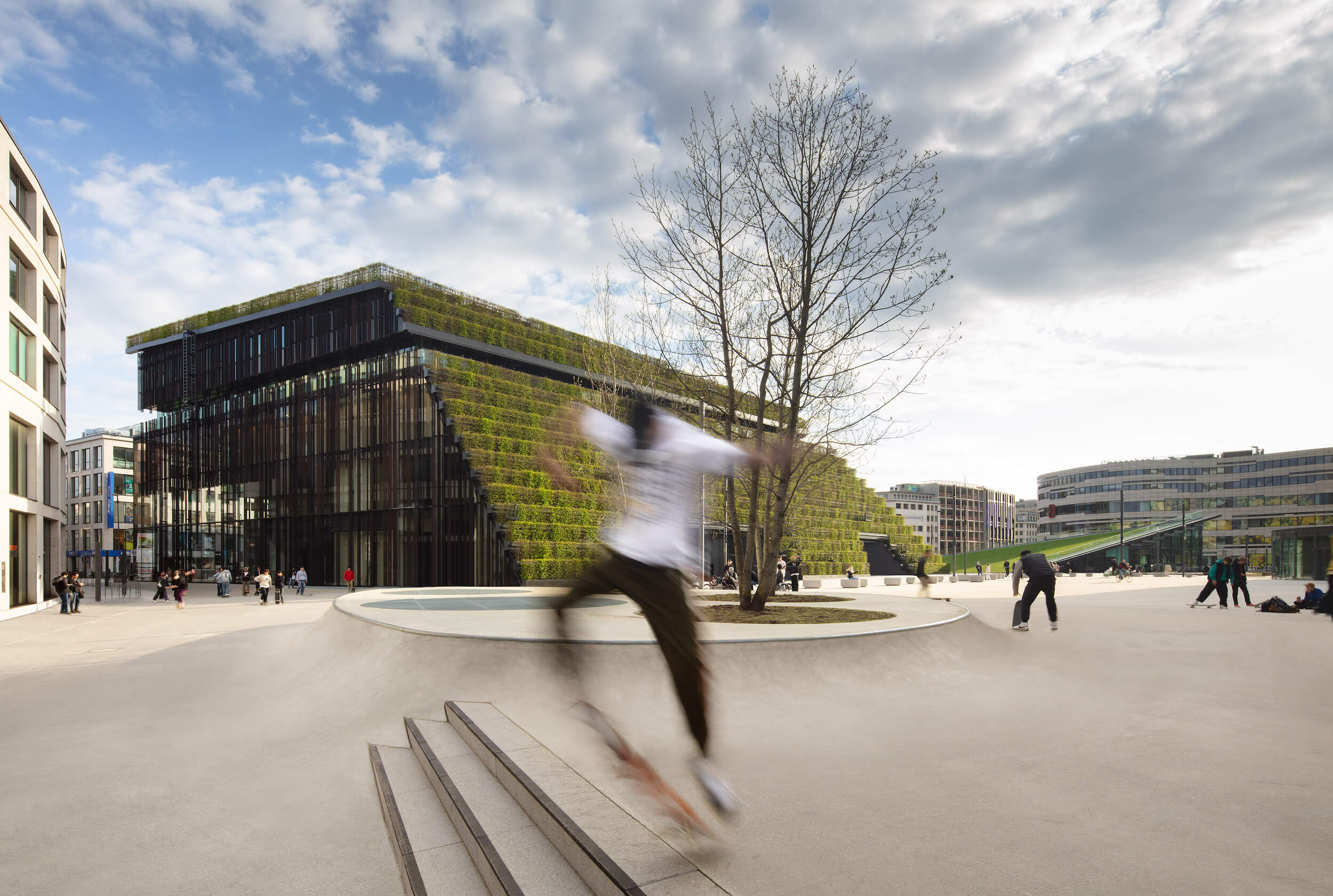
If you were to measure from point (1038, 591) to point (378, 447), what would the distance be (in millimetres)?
32398

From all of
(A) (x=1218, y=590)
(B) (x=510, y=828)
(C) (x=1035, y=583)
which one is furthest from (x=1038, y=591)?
(B) (x=510, y=828)

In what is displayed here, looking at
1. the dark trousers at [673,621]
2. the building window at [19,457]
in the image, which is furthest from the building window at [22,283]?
the dark trousers at [673,621]

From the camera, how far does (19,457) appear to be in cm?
2650

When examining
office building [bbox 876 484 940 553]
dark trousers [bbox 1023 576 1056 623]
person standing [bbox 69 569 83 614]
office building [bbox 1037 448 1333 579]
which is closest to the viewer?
dark trousers [bbox 1023 576 1056 623]

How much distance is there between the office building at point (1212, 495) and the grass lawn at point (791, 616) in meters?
70.5

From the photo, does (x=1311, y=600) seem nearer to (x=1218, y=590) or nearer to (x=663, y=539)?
(x=1218, y=590)

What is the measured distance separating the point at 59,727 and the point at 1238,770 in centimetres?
1065

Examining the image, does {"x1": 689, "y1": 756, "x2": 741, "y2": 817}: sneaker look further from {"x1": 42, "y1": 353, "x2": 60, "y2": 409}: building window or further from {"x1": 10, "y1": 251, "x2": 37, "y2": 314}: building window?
{"x1": 42, "y1": 353, "x2": 60, "y2": 409}: building window

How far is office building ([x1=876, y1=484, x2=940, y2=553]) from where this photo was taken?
163375mm

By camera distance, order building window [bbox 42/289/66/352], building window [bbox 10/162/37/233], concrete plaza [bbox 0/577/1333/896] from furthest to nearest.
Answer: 1. building window [bbox 42/289/66/352]
2. building window [bbox 10/162/37/233]
3. concrete plaza [bbox 0/577/1333/896]

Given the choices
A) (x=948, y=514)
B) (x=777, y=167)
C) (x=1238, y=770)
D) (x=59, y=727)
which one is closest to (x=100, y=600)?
(x=59, y=727)

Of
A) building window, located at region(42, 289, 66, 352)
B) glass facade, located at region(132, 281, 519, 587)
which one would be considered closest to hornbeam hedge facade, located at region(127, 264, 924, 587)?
glass facade, located at region(132, 281, 519, 587)

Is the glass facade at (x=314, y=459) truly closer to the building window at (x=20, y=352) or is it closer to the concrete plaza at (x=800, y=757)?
the building window at (x=20, y=352)

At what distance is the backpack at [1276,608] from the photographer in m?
17.0
